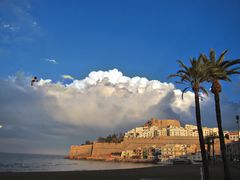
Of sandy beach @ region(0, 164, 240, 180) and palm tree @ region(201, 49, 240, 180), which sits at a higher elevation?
palm tree @ region(201, 49, 240, 180)

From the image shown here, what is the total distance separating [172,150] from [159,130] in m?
52.7

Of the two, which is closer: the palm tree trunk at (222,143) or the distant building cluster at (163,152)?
the palm tree trunk at (222,143)

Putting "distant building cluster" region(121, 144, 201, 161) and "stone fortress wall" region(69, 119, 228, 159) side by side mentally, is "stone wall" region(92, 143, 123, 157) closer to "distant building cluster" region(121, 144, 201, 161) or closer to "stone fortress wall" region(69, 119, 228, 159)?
"stone fortress wall" region(69, 119, 228, 159)

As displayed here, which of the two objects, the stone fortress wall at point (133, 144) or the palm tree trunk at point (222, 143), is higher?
the stone fortress wall at point (133, 144)

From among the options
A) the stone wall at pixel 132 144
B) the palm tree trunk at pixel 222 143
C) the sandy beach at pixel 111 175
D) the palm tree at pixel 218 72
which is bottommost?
the sandy beach at pixel 111 175

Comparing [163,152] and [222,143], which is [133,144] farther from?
[222,143]

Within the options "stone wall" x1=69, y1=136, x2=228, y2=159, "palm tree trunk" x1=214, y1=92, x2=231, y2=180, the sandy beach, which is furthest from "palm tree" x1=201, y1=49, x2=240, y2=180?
"stone wall" x1=69, y1=136, x2=228, y2=159

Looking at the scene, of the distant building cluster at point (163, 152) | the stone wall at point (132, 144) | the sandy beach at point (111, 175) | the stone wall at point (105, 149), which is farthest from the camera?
the stone wall at point (105, 149)

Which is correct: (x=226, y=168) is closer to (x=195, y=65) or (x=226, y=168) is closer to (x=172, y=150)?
(x=195, y=65)

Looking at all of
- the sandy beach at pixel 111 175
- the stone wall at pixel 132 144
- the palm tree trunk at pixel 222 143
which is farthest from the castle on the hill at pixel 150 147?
the palm tree trunk at pixel 222 143

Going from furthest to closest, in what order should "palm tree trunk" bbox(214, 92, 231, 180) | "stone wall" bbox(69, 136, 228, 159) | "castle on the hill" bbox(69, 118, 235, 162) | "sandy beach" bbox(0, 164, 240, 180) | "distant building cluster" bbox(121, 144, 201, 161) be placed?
"stone wall" bbox(69, 136, 228, 159) < "castle on the hill" bbox(69, 118, 235, 162) < "distant building cluster" bbox(121, 144, 201, 161) < "sandy beach" bbox(0, 164, 240, 180) < "palm tree trunk" bbox(214, 92, 231, 180)

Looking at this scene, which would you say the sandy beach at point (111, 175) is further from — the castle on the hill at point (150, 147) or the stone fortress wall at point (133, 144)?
the stone fortress wall at point (133, 144)

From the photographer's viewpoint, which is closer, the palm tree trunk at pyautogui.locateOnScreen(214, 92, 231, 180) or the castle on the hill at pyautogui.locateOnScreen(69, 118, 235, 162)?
the palm tree trunk at pyautogui.locateOnScreen(214, 92, 231, 180)

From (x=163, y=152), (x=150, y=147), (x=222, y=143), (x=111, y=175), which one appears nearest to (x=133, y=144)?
(x=150, y=147)
